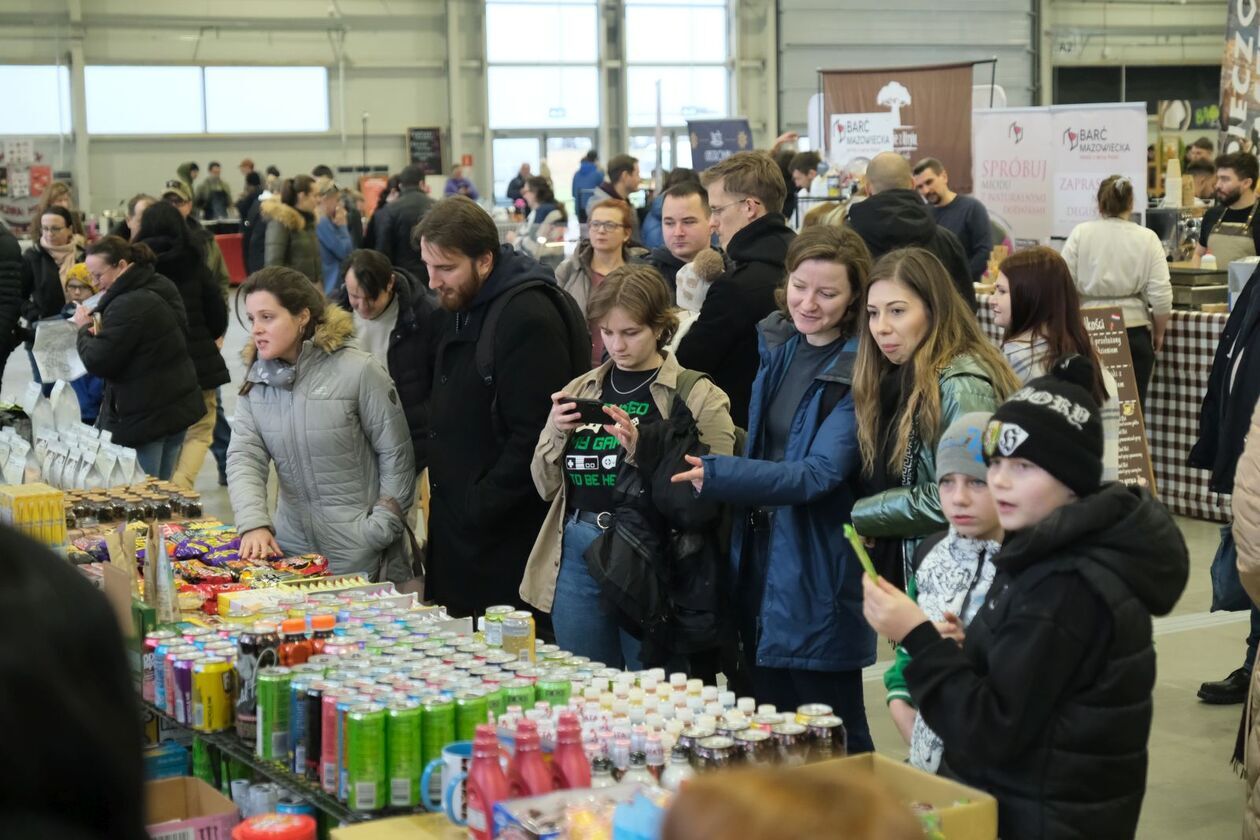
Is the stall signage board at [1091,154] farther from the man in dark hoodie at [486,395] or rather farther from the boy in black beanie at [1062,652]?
the boy in black beanie at [1062,652]

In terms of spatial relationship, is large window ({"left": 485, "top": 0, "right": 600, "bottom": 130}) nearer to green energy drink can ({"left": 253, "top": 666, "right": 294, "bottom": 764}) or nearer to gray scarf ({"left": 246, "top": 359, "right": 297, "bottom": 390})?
gray scarf ({"left": 246, "top": 359, "right": 297, "bottom": 390})

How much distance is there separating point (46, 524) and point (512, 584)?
1.28 metres

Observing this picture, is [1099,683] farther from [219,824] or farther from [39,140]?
[39,140]

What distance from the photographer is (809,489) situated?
3596 mm

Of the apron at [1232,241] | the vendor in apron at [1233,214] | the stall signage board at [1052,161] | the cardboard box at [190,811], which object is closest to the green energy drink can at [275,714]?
the cardboard box at [190,811]

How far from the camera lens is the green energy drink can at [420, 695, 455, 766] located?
2.57m

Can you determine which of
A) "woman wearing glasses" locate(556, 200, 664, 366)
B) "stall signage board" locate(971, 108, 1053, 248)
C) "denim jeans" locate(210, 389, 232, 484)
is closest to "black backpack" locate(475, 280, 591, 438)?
"woman wearing glasses" locate(556, 200, 664, 366)

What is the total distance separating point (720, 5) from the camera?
85.8 feet

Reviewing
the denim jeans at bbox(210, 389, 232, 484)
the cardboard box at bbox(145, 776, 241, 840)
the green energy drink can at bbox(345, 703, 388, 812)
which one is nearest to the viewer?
the green energy drink can at bbox(345, 703, 388, 812)

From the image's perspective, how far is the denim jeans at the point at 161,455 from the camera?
21.8ft

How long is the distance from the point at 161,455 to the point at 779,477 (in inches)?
154

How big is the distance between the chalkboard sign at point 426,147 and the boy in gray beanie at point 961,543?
22307 mm

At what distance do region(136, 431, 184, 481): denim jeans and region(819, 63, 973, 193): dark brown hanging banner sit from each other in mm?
7153

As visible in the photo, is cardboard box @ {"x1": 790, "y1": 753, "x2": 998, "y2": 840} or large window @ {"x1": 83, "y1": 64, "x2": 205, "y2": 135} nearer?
cardboard box @ {"x1": 790, "y1": 753, "x2": 998, "y2": 840}
